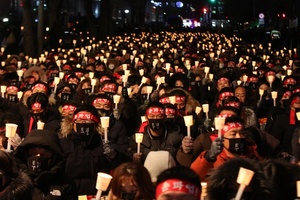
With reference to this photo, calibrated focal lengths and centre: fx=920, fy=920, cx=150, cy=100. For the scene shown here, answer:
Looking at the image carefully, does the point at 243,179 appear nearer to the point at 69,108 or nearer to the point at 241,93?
the point at 69,108

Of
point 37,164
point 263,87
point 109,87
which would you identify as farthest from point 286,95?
point 37,164

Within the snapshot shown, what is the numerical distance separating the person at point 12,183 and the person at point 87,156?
197 cm

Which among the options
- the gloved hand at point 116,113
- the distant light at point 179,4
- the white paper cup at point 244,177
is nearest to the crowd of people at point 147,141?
the gloved hand at point 116,113

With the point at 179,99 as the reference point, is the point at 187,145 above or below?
below

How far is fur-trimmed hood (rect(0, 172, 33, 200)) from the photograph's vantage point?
6.14 metres

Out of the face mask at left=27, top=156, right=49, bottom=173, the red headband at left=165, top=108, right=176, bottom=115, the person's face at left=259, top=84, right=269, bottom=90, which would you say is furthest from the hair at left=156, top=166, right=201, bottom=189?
the person's face at left=259, top=84, right=269, bottom=90

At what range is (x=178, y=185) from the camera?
558 centimetres

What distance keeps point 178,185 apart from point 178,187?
22mm

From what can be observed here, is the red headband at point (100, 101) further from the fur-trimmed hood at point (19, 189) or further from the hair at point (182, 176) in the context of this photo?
the hair at point (182, 176)

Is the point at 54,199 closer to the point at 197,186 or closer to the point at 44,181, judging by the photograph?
the point at 44,181

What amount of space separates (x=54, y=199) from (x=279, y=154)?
3.44 metres

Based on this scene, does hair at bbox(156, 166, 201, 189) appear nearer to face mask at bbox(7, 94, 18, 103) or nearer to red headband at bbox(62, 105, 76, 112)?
red headband at bbox(62, 105, 76, 112)

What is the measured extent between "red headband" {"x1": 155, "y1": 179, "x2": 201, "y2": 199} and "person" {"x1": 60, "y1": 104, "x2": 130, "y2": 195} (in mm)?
2688

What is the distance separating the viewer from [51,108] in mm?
11953
